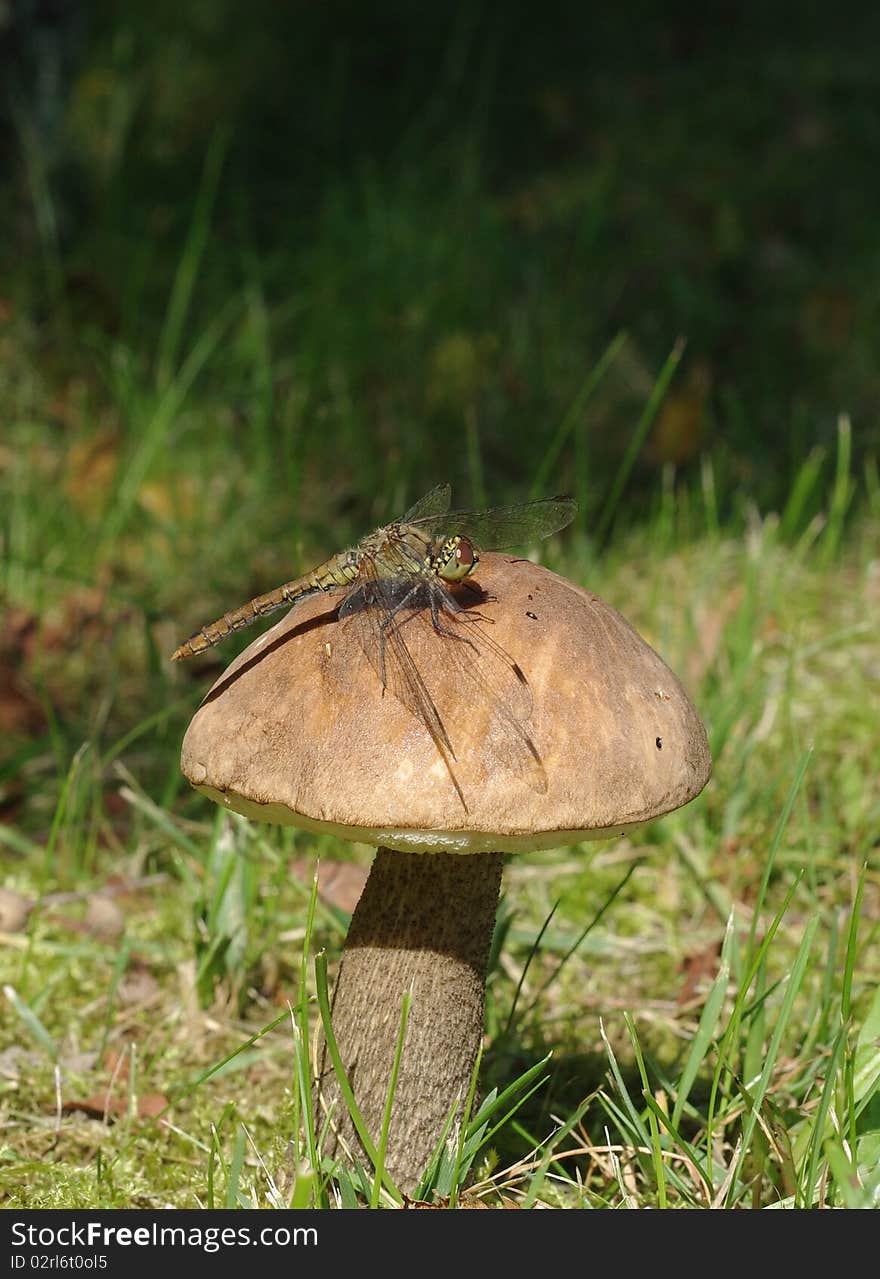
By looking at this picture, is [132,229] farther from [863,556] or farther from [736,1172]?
[736,1172]

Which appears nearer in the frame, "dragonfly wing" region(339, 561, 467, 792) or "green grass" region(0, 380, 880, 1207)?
"dragonfly wing" region(339, 561, 467, 792)

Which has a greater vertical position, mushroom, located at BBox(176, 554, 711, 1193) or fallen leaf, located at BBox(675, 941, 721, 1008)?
mushroom, located at BBox(176, 554, 711, 1193)

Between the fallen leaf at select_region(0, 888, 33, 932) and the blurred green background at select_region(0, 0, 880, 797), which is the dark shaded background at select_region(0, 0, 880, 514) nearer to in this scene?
the blurred green background at select_region(0, 0, 880, 797)

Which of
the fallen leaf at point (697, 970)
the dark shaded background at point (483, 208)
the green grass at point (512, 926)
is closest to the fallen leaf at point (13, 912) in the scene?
the green grass at point (512, 926)

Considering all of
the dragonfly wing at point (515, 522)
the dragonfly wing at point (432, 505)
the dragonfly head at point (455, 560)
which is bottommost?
the dragonfly wing at point (515, 522)

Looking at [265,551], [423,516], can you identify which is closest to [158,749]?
[265,551]

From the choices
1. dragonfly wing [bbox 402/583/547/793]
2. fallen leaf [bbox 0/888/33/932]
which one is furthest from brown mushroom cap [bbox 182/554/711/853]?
fallen leaf [bbox 0/888/33/932]

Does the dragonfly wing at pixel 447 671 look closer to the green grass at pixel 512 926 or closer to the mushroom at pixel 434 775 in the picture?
the mushroom at pixel 434 775
